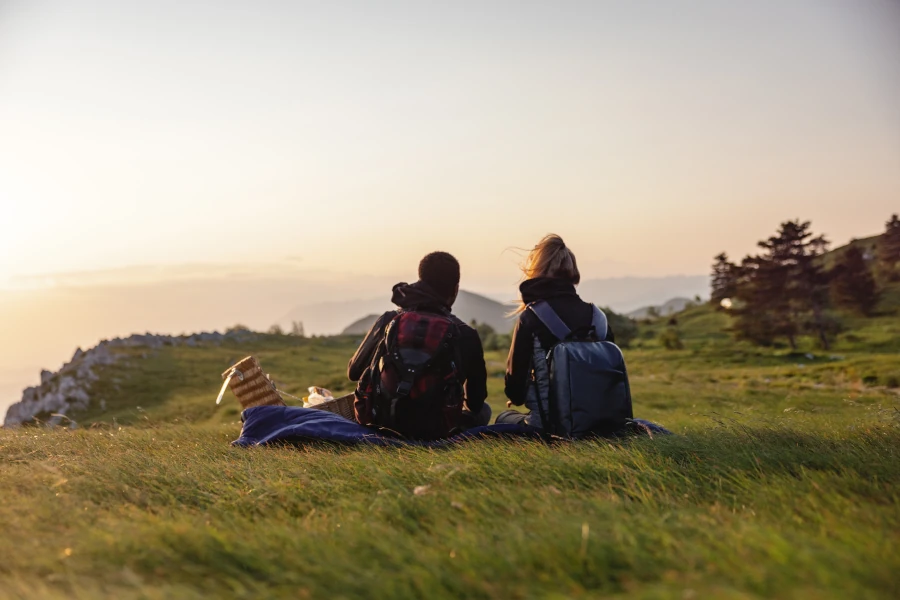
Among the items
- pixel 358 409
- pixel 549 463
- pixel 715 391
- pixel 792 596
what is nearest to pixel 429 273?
pixel 358 409

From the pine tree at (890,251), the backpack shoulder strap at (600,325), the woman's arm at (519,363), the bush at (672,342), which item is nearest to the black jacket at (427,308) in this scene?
the woman's arm at (519,363)

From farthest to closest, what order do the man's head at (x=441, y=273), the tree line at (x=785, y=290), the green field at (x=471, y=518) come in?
1. the tree line at (x=785, y=290)
2. the man's head at (x=441, y=273)
3. the green field at (x=471, y=518)

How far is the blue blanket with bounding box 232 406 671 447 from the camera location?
22.1 feet

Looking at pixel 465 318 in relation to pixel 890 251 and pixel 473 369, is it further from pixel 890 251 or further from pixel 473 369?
pixel 890 251

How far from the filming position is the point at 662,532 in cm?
319

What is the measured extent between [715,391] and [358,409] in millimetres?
18328

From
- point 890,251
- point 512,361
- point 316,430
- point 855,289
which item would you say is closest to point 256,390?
point 316,430

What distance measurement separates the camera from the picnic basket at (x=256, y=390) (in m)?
8.20

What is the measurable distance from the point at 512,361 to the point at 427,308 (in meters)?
1.11

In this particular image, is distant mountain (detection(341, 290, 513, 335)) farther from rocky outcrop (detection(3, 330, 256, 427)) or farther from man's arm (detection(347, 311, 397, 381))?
rocky outcrop (detection(3, 330, 256, 427))

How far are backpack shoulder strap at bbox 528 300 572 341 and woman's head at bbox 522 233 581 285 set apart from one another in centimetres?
41

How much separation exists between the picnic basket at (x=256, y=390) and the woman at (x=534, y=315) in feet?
7.80

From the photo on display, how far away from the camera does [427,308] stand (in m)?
7.02

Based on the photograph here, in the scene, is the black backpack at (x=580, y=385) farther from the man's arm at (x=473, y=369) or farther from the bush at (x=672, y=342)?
the bush at (x=672, y=342)
